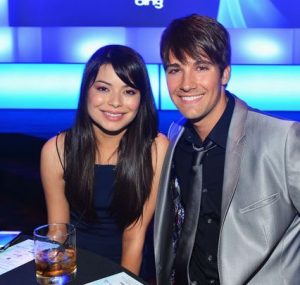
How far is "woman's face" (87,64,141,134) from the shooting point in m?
1.77

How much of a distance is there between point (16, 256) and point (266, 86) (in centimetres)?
323

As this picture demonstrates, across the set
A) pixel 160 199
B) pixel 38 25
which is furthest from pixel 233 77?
pixel 160 199

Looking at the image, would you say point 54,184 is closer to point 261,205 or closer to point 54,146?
point 54,146

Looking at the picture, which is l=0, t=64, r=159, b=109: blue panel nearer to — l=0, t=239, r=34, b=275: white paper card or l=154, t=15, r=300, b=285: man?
l=154, t=15, r=300, b=285: man

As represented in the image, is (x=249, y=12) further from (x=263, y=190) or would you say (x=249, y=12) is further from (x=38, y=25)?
(x=263, y=190)

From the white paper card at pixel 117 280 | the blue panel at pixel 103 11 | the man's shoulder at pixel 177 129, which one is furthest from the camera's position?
the blue panel at pixel 103 11

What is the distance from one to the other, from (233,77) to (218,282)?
2.69 meters

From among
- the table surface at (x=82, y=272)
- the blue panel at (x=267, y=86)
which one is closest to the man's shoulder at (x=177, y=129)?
the table surface at (x=82, y=272)

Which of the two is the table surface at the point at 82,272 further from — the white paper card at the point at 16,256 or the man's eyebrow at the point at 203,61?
the man's eyebrow at the point at 203,61

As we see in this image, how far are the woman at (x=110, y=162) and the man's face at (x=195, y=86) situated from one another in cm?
25

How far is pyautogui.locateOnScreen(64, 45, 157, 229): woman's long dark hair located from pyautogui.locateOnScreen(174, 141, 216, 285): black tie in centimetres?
30

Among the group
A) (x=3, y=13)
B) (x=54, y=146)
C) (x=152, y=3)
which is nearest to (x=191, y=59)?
(x=54, y=146)

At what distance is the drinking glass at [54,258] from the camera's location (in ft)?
3.63

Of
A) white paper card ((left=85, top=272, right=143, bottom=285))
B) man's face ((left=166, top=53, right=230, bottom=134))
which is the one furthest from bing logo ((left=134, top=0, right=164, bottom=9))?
white paper card ((left=85, top=272, right=143, bottom=285))
